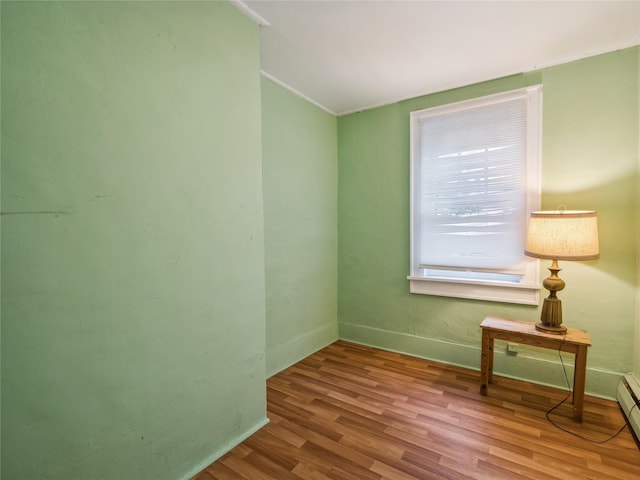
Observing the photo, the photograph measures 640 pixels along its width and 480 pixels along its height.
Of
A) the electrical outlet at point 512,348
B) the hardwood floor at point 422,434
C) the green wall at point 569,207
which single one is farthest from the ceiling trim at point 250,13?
the electrical outlet at point 512,348

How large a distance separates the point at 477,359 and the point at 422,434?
3.81ft

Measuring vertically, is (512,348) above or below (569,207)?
below

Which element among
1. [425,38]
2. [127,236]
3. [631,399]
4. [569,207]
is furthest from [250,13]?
[631,399]

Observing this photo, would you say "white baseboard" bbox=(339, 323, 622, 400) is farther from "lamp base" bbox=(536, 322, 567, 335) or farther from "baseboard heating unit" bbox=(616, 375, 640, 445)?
"lamp base" bbox=(536, 322, 567, 335)

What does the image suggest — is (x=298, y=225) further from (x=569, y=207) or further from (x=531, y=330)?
(x=569, y=207)

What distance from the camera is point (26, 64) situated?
3.32 ft

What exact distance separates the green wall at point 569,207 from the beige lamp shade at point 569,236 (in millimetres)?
458

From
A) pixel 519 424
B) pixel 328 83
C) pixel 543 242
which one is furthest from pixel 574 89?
pixel 519 424

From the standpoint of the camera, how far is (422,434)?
183 cm

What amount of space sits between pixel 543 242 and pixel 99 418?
8.68ft

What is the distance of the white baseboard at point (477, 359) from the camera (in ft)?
7.30

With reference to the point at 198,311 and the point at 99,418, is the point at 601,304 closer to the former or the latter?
the point at 198,311

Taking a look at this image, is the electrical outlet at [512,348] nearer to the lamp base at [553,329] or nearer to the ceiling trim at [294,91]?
the lamp base at [553,329]

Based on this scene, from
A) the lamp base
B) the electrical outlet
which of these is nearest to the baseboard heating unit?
the lamp base
